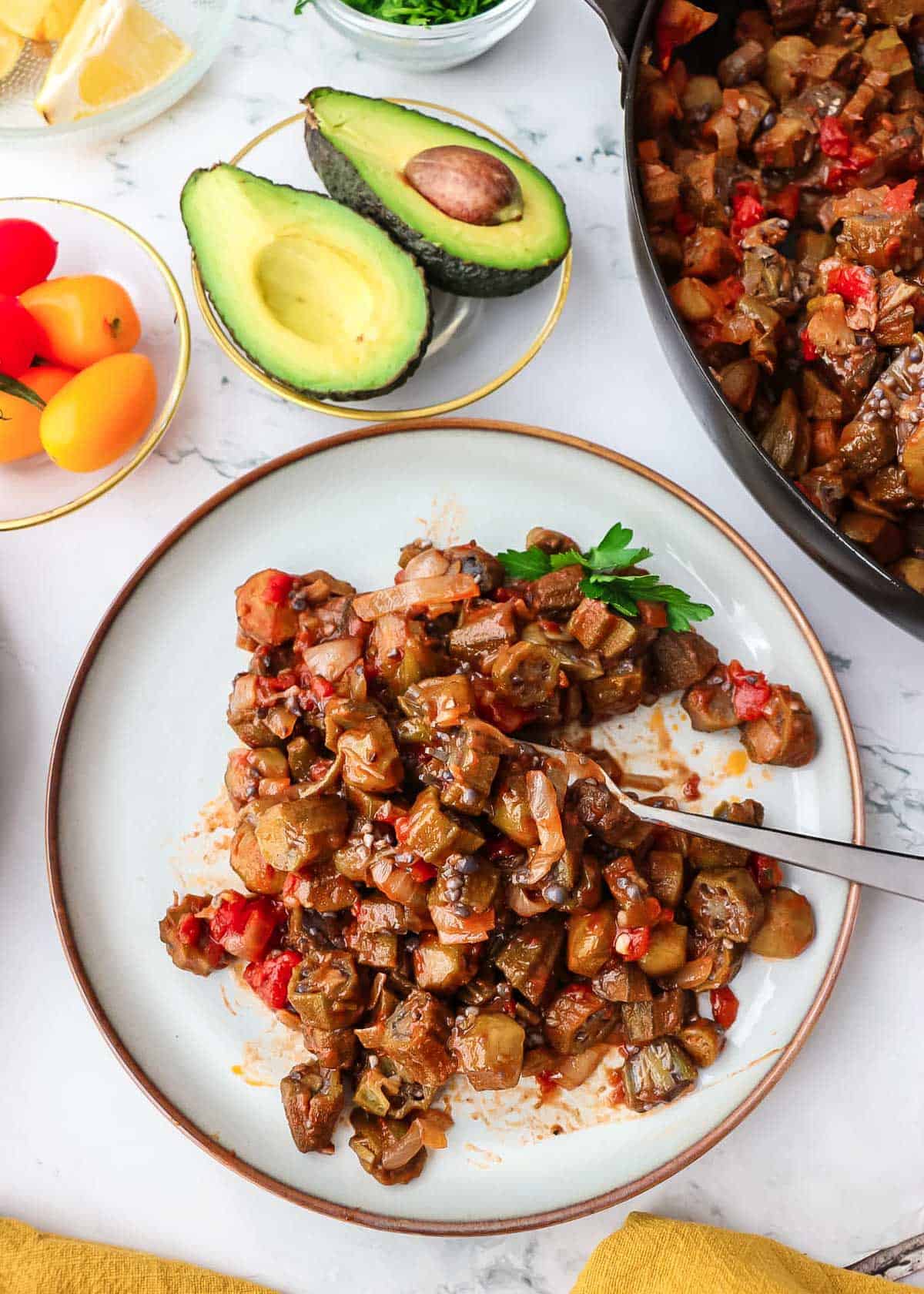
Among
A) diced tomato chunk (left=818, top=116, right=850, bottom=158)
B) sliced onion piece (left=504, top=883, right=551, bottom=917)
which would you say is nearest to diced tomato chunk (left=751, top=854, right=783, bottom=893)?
sliced onion piece (left=504, top=883, right=551, bottom=917)

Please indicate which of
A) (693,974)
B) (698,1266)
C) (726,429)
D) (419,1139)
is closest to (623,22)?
(726,429)

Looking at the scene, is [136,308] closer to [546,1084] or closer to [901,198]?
[901,198]

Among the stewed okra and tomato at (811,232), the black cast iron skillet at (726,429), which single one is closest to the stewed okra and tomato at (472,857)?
the black cast iron skillet at (726,429)

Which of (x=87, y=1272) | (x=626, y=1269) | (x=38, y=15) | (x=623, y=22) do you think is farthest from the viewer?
(x=38, y=15)

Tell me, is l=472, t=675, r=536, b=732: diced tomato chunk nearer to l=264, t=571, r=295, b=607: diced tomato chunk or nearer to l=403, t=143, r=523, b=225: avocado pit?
l=264, t=571, r=295, b=607: diced tomato chunk

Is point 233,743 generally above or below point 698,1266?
above

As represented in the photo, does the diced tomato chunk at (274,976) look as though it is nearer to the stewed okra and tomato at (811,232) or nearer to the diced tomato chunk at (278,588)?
the diced tomato chunk at (278,588)
